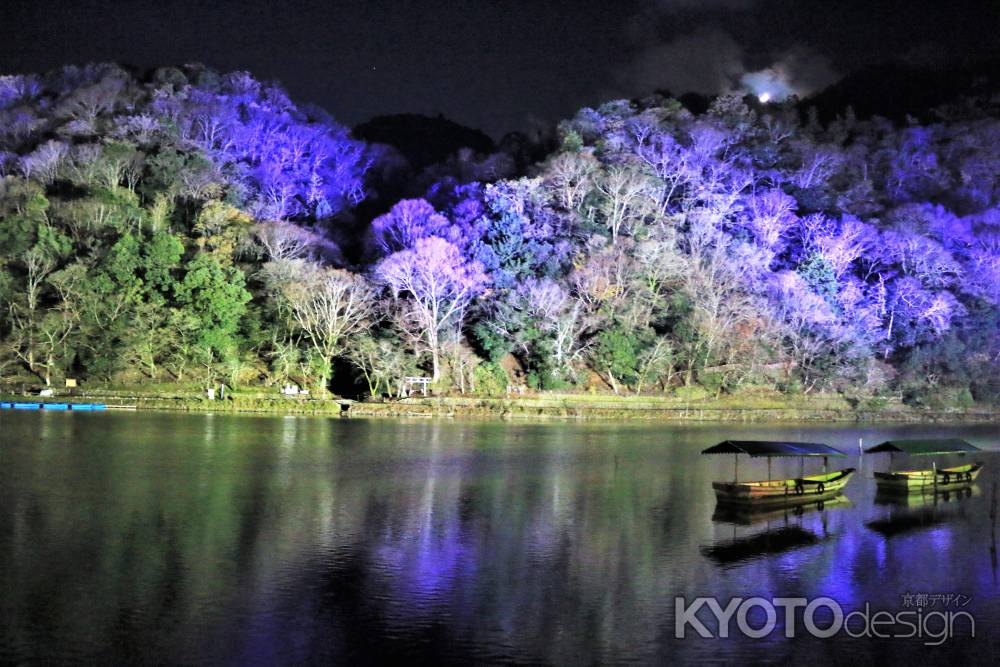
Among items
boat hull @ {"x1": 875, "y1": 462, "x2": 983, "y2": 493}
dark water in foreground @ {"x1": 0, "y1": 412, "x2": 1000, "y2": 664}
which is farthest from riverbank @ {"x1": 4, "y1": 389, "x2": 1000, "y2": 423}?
boat hull @ {"x1": 875, "y1": 462, "x2": 983, "y2": 493}

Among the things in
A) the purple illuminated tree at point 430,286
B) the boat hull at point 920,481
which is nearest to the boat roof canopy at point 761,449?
the boat hull at point 920,481

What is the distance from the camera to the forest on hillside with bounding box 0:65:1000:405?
1869 inches

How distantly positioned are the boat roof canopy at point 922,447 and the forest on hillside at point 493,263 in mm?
23383

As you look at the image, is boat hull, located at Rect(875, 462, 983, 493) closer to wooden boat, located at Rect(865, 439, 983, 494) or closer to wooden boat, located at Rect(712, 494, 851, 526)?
wooden boat, located at Rect(865, 439, 983, 494)

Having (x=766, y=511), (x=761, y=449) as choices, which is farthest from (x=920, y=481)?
(x=766, y=511)

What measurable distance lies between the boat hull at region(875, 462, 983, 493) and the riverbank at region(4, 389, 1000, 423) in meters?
21.0

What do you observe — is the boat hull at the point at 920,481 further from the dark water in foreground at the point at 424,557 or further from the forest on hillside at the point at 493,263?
the forest on hillside at the point at 493,263

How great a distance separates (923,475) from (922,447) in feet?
3.17

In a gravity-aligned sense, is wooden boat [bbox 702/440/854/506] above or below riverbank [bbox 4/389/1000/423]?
below

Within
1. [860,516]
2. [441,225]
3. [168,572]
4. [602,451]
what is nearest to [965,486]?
[860,516]

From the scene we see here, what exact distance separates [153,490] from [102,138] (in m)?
46.6

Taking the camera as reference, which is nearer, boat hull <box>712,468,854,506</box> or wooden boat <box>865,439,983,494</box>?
boat hull <box>712,468,854,506</box>

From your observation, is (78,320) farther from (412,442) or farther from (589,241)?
(589,241)

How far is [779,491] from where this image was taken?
69.5ft
